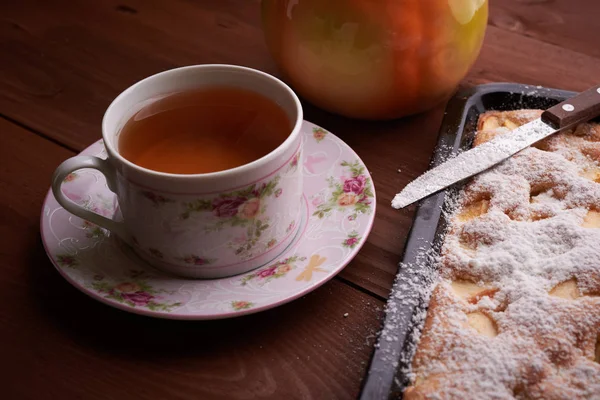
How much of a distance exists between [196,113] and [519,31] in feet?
1.92

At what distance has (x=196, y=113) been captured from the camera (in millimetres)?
626

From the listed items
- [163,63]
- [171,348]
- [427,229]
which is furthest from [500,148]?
[163,63]

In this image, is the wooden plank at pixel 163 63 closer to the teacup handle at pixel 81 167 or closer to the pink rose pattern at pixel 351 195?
the pink rose pattern at pixel 351 195

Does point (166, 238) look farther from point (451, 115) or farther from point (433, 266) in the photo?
point (451, 115)

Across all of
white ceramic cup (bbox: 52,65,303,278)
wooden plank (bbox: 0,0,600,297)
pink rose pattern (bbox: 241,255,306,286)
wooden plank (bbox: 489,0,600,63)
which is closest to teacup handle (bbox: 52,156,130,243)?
white ceramic cup (bbox: 52,65,303,278)

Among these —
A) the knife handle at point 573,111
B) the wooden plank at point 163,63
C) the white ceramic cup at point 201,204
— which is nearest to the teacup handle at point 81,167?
the white ceramic cup at point 201,204

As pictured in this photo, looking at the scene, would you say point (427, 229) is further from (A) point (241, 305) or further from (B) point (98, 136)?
(B) point (98, 136)

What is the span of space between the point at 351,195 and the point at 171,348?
23 cm

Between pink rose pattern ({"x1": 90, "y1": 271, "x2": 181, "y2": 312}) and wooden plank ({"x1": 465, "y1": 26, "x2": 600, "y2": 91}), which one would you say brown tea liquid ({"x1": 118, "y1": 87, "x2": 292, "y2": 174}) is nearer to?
pink rose pattern ({"x1": 90, "y1": 271, "x2": 181, "y2": 312})

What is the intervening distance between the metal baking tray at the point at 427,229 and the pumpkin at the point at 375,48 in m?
0.04

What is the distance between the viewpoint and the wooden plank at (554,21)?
95 cm

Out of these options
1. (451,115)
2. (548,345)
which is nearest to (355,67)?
(451,115)

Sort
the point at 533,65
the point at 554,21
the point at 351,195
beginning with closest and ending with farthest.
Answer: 1. the point at 351,195
2. the point at 533,65
3. the point at 554,21

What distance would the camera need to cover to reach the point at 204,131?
2.02 ft
